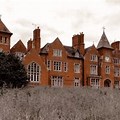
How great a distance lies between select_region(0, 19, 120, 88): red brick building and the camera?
56.6 m

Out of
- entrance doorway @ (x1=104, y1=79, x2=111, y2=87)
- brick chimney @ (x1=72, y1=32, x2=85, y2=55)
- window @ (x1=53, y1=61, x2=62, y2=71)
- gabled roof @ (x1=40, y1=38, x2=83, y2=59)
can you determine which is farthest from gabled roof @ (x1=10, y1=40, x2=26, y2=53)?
entrance doorway @ (x1=104, y1=79, x2=111, y2=87)

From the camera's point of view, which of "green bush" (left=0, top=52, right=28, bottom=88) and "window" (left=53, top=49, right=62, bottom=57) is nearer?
"green bush" (left=0, top=52, right=28, bottom=88)

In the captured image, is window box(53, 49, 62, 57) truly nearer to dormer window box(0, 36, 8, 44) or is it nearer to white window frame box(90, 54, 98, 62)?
white window frame box(90, 54, 98, 62)

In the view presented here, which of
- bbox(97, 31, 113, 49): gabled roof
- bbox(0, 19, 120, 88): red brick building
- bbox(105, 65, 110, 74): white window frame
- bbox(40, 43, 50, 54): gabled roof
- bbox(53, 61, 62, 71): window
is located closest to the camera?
bbox(0, 19, 120, 88): red brick building

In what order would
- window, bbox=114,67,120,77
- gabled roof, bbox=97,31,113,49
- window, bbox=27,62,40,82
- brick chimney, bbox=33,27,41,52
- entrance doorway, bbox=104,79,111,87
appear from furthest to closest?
window, bbox=114,67,120,77, gabled roof, bbox=97,31,113,49, entrance doorway, bbox=104,79,111,87, brick chimney, bbox=33,27,41,52, window, bbox=27,62,40,82

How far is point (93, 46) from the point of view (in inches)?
2616

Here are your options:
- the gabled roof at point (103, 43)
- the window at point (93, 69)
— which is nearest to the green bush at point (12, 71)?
the window at point (93, 69)

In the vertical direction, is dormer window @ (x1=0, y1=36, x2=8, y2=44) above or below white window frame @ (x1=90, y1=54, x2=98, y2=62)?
above

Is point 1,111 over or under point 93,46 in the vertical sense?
under

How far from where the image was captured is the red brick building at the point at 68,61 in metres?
56.6

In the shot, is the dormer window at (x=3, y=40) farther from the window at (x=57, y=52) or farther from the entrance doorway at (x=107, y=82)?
the entrance doorway at (x=107, y=82)

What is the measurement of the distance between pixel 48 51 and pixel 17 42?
6.16m

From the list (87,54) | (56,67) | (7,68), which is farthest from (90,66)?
(7,68)

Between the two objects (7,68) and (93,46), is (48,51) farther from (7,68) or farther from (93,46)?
(7,68)
